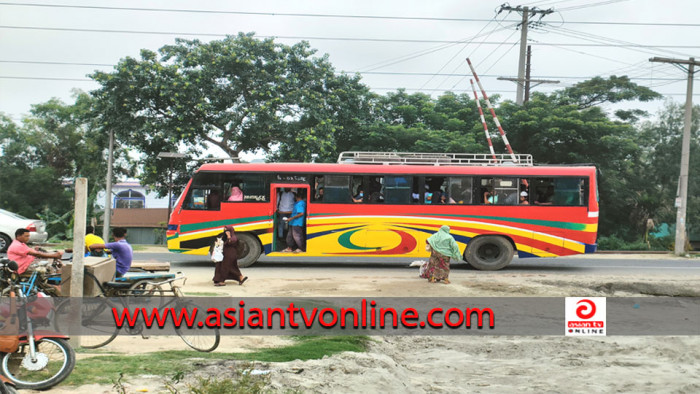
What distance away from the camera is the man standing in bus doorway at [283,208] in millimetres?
19125

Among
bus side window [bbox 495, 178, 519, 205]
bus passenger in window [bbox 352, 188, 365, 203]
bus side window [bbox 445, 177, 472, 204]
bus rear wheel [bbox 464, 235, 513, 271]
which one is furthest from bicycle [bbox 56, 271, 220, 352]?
bus side window [bbox 495, 178, 519, 205]

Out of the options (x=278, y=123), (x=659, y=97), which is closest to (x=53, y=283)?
(x=278, y=123)

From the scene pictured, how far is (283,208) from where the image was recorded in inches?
756

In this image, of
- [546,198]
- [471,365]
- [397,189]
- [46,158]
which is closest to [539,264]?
[546,198]

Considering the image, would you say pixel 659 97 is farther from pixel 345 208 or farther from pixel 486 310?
pixel 486 310

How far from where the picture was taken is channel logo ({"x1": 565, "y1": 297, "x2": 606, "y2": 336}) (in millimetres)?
11588

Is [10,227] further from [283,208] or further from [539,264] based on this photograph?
[539,264]

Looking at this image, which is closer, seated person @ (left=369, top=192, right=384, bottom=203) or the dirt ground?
the dirt ground

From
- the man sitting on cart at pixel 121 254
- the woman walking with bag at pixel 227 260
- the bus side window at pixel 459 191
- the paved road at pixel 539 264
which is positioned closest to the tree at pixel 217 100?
the paved road at pixel 539 264

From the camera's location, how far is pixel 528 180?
19562mm

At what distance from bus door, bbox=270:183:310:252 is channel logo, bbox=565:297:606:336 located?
787 centimetres

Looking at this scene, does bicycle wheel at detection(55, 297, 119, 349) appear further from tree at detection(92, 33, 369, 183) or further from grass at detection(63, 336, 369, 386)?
tree at detection(92, 33, 369, 183)

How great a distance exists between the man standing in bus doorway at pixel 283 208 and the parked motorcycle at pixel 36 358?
12.3 m

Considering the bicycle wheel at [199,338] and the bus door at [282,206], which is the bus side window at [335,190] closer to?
the bus door at [282,206]
